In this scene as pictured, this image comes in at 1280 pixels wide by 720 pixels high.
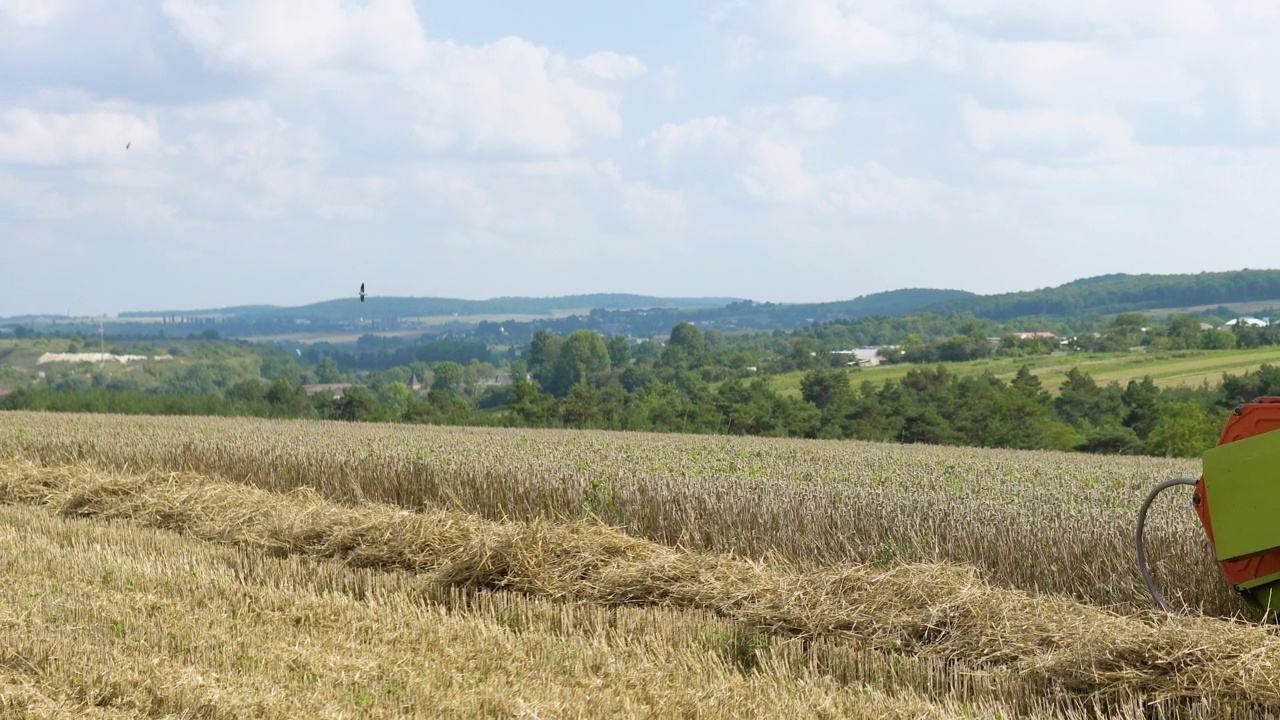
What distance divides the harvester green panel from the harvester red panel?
0.29 feet

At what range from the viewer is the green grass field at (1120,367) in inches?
2215

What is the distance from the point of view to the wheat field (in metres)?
5.82

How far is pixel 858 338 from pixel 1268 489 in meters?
108

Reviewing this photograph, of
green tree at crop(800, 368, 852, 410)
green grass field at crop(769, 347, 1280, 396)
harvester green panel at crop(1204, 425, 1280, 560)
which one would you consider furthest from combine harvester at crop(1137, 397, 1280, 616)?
green grass field at crop(769, 347, 1280, 396)

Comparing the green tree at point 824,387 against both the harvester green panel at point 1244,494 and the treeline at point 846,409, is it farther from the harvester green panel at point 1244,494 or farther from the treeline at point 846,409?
the harvester green panel at point 1244,494

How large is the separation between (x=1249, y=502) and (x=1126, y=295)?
126646 millimetres

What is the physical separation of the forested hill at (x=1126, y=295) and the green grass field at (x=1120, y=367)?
45996 mm

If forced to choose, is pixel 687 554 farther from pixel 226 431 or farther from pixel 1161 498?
pixel 226 431

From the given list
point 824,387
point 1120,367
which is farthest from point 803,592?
point 1120,367

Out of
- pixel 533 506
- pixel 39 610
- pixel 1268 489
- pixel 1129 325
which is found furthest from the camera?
pixel 1129 325

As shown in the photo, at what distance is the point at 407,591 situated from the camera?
336 inches

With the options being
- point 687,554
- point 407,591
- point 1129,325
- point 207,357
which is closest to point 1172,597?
point 687,554

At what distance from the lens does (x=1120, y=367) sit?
211 ft

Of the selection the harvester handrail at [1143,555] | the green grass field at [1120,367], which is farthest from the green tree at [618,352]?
the harvester handrail at [1143,555]
